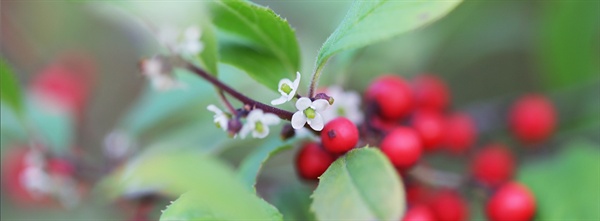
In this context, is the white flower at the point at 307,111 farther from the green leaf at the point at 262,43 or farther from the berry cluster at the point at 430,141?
the green leaf at the point at 262,43

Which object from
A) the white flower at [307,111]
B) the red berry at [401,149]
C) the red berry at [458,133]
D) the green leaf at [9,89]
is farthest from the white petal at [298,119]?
the red berry at [458,133]

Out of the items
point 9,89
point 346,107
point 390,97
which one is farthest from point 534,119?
point 9,89

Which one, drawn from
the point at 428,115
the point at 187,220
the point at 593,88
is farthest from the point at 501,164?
the point at 187,220

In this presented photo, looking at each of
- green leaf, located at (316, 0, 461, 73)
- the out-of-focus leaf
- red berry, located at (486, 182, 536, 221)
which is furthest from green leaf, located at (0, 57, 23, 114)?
the out-of-focus leaf

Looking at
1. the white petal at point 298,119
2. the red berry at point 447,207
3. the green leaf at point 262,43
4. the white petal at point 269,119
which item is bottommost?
the red berry at point 447,207

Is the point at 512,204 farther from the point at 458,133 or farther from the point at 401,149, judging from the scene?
the point at 458,133

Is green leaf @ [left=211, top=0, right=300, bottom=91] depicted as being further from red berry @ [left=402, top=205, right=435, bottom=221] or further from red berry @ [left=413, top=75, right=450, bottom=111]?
red berry @ [left=413, top=75, right=450, bottom=111]
